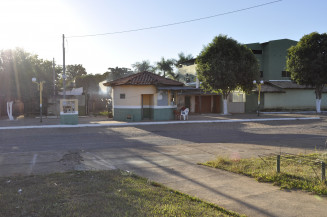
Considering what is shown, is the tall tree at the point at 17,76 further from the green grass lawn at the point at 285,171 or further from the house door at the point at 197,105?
the green grass lawn at the point at 285,171

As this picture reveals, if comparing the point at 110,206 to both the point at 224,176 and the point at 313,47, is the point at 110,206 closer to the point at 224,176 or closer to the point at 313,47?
the point at 224,176

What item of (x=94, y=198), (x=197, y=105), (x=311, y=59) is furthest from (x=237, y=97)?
(x=94, y=198)

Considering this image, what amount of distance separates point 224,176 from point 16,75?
24.7 m

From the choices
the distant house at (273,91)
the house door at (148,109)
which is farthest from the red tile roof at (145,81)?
the distant house at (273,91)

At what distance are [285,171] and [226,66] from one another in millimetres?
19967

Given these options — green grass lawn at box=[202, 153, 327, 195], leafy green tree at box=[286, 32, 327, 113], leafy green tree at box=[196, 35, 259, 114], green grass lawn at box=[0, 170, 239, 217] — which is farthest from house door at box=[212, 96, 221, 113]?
green grass lawn at box=[0, 170, 239, 217]

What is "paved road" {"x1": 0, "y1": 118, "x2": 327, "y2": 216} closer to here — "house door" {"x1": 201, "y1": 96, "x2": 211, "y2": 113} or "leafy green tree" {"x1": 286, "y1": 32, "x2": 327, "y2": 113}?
"leafy green tree" {"x1": 286, "y1": 32, "x2": 327, "y2": 113}

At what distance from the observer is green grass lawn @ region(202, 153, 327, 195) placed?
5.70m

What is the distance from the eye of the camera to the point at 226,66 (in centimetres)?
2564

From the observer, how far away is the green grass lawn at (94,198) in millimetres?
4285

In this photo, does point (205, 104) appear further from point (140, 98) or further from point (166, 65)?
point (166, 65)

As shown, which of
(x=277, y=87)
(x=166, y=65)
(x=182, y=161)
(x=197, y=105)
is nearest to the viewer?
(x=182, y=161)

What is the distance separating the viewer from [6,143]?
11.9 metres

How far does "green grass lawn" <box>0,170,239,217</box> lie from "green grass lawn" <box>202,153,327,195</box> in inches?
86.8
